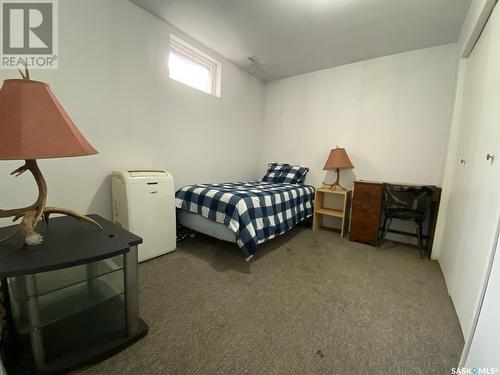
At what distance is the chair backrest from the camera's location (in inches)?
84.1

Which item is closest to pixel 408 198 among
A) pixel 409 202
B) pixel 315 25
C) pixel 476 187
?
pixel 409 202

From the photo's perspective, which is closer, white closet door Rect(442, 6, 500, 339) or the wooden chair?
white closet door Rect(442, 6, 500, 339)

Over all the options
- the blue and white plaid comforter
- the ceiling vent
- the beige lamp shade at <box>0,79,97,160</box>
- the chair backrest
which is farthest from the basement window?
the chair backrest

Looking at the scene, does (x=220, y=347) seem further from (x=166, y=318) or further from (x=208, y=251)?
(x=208, y=251)

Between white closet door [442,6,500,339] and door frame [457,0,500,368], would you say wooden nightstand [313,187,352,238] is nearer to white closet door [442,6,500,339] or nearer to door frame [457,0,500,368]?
white closet door [442,6,500,339]

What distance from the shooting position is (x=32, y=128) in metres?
0.83

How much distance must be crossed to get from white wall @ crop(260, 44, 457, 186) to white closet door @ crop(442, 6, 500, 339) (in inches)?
24.9

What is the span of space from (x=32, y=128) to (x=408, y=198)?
9.58ft

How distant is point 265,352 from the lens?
1.05m

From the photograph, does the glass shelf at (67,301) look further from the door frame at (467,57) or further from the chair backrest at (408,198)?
the chair backrest at (408,198)

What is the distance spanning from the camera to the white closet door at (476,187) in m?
1.09

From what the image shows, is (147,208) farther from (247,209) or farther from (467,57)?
(467,57)

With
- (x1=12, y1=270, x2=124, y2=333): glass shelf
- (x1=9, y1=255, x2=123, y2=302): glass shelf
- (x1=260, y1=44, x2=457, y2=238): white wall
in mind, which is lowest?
(x1=12, y1=270, x2=124, y2=333): glass shelf

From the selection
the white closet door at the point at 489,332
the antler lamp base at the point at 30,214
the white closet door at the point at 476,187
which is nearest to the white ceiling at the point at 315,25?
the white closet door at the point at 476,187
